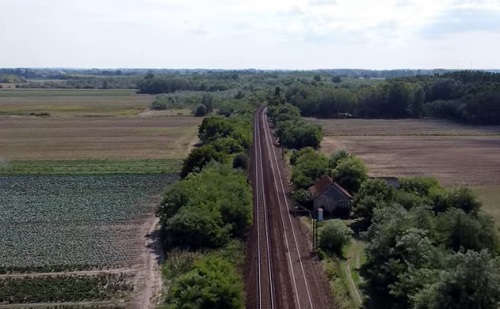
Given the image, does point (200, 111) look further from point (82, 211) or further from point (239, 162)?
point (82, 211)

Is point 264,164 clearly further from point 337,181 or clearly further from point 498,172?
point 498,172

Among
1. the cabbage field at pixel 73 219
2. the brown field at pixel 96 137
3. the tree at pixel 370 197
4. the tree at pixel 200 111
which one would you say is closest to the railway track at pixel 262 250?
the tree at pixel 370 197

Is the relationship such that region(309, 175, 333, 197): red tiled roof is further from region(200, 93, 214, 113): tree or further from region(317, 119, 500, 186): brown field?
region(200, 93, 214, 113): tree

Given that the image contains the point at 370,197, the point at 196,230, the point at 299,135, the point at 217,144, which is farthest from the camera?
the point at 299,135

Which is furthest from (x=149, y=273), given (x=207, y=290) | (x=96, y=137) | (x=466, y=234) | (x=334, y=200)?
(x=96, y=137)

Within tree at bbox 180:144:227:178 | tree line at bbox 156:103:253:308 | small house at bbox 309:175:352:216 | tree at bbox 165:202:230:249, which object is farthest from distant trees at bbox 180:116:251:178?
tree at bbox 165:202:230:249
